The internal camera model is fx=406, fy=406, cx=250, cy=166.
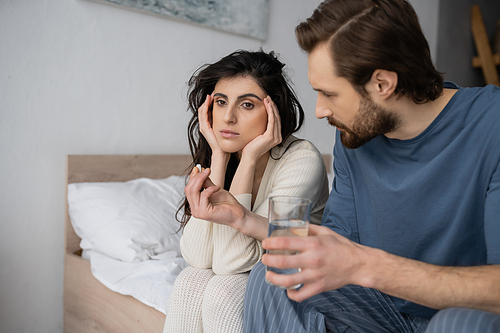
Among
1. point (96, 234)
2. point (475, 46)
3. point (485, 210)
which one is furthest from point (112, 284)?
point (475, 46)

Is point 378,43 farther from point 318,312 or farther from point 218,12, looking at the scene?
point 218,12

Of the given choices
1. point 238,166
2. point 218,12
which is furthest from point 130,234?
point 218,12

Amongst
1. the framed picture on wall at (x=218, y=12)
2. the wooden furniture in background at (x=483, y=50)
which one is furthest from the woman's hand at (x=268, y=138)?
the wooden furniture in background at (x=483, y=50)

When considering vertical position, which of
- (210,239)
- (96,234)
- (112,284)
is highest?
(210,239)

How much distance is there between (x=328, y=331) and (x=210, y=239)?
1.37ft

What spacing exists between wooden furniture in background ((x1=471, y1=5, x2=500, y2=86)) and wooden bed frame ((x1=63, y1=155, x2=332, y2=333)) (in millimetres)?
3169

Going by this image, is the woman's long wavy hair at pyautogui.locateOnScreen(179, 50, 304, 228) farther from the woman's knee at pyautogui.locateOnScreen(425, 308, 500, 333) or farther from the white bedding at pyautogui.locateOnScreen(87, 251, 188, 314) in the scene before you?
the woman's knee at pyautogui.locateOnScreen(425, 308, 500, 333)

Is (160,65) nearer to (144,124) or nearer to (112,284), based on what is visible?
(144,124)

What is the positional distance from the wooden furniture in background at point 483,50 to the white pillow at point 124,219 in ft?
11.2

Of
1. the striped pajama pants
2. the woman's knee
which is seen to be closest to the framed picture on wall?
the striped pajama pants

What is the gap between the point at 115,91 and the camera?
1.80m

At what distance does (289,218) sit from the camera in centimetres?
70

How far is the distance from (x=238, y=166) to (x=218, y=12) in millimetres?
1127

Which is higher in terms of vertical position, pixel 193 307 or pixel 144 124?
pixel 144 124
